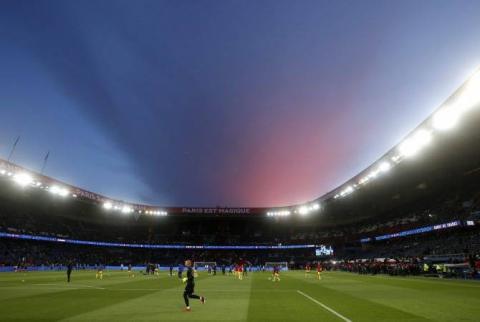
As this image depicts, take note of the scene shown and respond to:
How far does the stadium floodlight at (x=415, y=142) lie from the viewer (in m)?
36.5

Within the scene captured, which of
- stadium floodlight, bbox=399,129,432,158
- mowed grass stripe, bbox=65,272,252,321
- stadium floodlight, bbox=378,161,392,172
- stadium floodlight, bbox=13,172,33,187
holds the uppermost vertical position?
stadium floodlight, bbox=13,172,33,187

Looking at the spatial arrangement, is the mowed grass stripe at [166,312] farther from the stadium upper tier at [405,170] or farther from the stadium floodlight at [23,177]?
the stadium floodlight at [23,177]

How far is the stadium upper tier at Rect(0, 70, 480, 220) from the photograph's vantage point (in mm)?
32625

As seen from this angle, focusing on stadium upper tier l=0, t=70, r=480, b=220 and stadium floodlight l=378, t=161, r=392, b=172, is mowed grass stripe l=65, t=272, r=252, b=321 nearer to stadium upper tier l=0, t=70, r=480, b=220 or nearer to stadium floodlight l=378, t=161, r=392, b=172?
stadium upper tier l=0, t=70, r=480, b=220

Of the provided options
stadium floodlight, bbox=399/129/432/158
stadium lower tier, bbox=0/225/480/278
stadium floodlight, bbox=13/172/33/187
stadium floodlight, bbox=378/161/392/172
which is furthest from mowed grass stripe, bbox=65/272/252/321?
stadium floodlight, bbox=13/172/33/187

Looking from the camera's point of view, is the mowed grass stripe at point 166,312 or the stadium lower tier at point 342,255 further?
the stadium lower tier at point 342,255

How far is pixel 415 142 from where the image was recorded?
126 feet

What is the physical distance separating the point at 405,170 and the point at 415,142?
745 inches

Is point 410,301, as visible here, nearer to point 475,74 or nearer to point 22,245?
point 475,74

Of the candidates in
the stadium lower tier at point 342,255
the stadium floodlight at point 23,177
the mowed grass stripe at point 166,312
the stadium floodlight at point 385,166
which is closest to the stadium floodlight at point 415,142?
the stadium floodlight at point 385,166

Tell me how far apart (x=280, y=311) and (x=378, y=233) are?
216 feet

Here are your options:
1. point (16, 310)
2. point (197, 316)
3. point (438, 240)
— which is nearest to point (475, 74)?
point (197, 316)

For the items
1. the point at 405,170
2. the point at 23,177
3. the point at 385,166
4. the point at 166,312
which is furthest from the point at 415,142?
the point at 23,177

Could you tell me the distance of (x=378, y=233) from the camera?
74125mm
